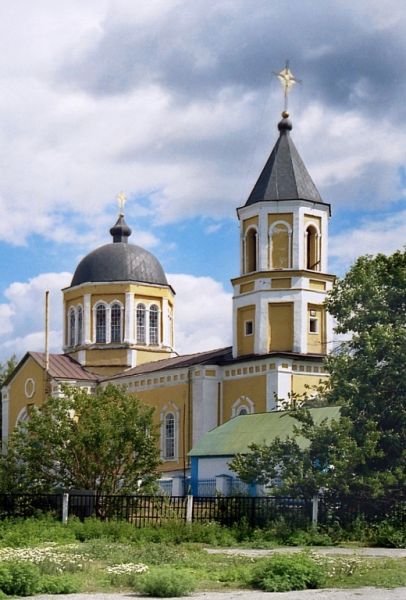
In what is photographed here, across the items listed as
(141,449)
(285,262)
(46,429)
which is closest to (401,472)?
(141,449)

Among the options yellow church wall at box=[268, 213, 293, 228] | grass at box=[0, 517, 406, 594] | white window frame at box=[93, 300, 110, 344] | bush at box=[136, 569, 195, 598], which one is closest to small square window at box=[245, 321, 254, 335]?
yellow church wall at box=[268, 213, 293, 228]

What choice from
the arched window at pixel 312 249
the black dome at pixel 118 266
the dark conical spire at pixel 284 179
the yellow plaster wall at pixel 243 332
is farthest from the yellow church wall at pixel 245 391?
the black dome at pixel 118 266

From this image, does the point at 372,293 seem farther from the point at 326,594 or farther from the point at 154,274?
the point at 154,274

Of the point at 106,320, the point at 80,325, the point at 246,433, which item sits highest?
the point at 106,320

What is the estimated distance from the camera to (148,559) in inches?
667

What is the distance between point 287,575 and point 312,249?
28005 millimetres

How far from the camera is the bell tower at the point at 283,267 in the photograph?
3981cm

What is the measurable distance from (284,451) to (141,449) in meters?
5.33

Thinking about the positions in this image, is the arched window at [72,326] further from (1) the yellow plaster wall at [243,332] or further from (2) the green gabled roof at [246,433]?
(2) the green gabled roof at [246,433]

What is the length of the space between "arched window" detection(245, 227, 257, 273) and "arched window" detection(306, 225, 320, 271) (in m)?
2.03

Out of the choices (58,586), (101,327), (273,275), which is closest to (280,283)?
(273,275)

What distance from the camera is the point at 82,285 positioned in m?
51.6

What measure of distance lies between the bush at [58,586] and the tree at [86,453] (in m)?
14.1

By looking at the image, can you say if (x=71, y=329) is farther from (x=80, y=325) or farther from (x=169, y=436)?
(x=169, y=436)
